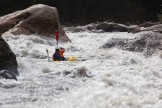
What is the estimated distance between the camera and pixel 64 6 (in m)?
28.2

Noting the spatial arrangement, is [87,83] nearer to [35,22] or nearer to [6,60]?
[6,60]

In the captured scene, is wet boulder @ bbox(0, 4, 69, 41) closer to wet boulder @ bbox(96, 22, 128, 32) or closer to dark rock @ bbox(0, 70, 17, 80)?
wet boulder @ bbox(96, 22, 128, 32)

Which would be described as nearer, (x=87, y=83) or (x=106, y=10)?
(x=87, y=83)

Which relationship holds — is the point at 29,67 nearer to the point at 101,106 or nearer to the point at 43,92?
the point at 43,92

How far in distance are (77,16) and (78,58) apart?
19219 millimetres

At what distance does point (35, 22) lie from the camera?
1238 cm

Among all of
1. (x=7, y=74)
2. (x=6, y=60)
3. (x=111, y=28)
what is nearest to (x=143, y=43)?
(x=6, y=60)

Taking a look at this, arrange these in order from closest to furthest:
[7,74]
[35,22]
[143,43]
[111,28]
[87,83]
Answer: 1. [87,83]
2. [7,74]
3. [143,43]
4. [35,22]
5. [111,28]

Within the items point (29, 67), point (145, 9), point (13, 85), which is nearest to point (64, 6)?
point (145, 9)

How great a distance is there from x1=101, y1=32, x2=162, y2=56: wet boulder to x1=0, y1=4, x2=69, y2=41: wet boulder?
8.28ft

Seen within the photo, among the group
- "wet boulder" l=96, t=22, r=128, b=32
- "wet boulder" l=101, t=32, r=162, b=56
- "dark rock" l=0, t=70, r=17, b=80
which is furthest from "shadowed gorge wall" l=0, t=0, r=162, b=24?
"dark rock" l=0, t=70, r=17, b=80

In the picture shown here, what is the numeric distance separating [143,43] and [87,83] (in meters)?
4.39

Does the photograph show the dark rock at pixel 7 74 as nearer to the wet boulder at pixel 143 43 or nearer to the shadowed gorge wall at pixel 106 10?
the wet boulder at pixel 143 43

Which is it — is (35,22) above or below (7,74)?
below
